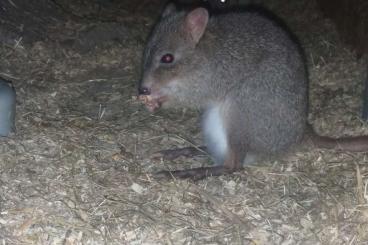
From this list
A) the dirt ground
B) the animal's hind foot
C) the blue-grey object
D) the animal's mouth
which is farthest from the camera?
the animal's hind foot

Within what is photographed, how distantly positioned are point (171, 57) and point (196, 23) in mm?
343

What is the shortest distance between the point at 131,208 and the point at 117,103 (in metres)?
1.80

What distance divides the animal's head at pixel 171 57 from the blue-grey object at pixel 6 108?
114 centimetres

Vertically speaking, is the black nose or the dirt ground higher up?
the black nose

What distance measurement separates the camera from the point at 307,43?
7910mm

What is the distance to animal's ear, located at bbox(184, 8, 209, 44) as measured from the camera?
18.4ft

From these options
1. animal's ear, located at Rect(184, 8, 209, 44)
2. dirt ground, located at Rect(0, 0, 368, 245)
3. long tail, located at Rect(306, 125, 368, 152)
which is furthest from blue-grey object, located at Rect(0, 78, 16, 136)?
long tail, located at Rect(306, 125, 368, 152)

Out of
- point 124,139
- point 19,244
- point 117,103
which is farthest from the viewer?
point 117,103

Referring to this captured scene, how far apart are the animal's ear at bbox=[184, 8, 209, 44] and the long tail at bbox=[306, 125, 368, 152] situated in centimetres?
130

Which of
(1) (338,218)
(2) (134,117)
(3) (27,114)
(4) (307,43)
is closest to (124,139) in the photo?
(2) (134,117)

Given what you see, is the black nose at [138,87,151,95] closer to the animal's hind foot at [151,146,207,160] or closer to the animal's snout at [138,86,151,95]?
the animal's snout at [138,86,151,95]

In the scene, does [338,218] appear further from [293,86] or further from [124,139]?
[124,139]

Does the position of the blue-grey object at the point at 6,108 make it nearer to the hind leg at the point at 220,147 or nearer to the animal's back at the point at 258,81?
the hind leg at the point at 220,147

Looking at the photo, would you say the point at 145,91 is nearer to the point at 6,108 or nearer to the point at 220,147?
the point at 220,147
